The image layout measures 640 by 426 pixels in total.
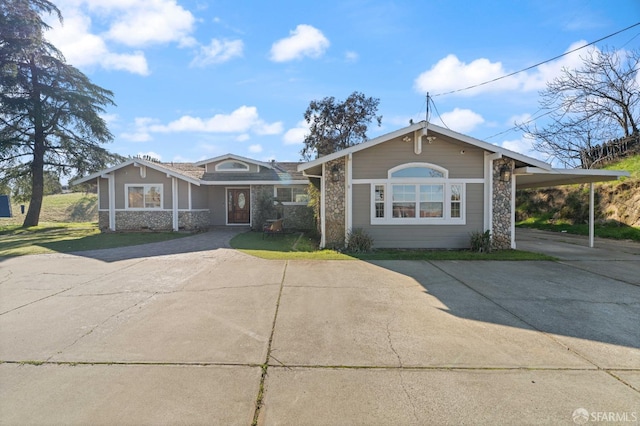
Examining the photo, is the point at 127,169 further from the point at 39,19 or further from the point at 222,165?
the point at 39,19

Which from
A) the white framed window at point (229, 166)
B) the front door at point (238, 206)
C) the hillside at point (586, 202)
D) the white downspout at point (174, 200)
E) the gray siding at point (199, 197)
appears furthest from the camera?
the white framed window at point (229, 166)

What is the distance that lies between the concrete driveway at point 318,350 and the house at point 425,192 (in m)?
3.57

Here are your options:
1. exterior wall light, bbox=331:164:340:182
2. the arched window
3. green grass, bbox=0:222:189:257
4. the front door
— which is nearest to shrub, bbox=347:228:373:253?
exterior wall light, bbox=331:164:340:182

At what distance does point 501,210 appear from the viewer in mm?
10320

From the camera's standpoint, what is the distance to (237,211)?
58.6 feet

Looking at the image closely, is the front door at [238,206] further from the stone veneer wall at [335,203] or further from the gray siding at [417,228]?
the gray siding at [417,228]

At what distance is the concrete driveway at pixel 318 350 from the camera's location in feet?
8.29

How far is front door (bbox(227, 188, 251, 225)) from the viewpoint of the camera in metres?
17.8

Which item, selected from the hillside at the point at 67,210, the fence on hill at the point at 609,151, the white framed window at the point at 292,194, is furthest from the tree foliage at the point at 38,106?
the fence on hill at the point at 609,151

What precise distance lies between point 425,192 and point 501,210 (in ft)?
8.36

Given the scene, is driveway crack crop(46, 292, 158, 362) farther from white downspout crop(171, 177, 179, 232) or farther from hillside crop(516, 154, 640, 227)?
hillside crop(516, 154, 640, 227)

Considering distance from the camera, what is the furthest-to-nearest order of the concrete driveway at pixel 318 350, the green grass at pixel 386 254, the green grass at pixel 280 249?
the green grass at pixel 280 249
the green grass at pixel 386 254
the concrete driveway at pixel 318 350

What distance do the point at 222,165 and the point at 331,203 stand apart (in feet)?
33.2

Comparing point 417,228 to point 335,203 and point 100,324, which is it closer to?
point 335,203
